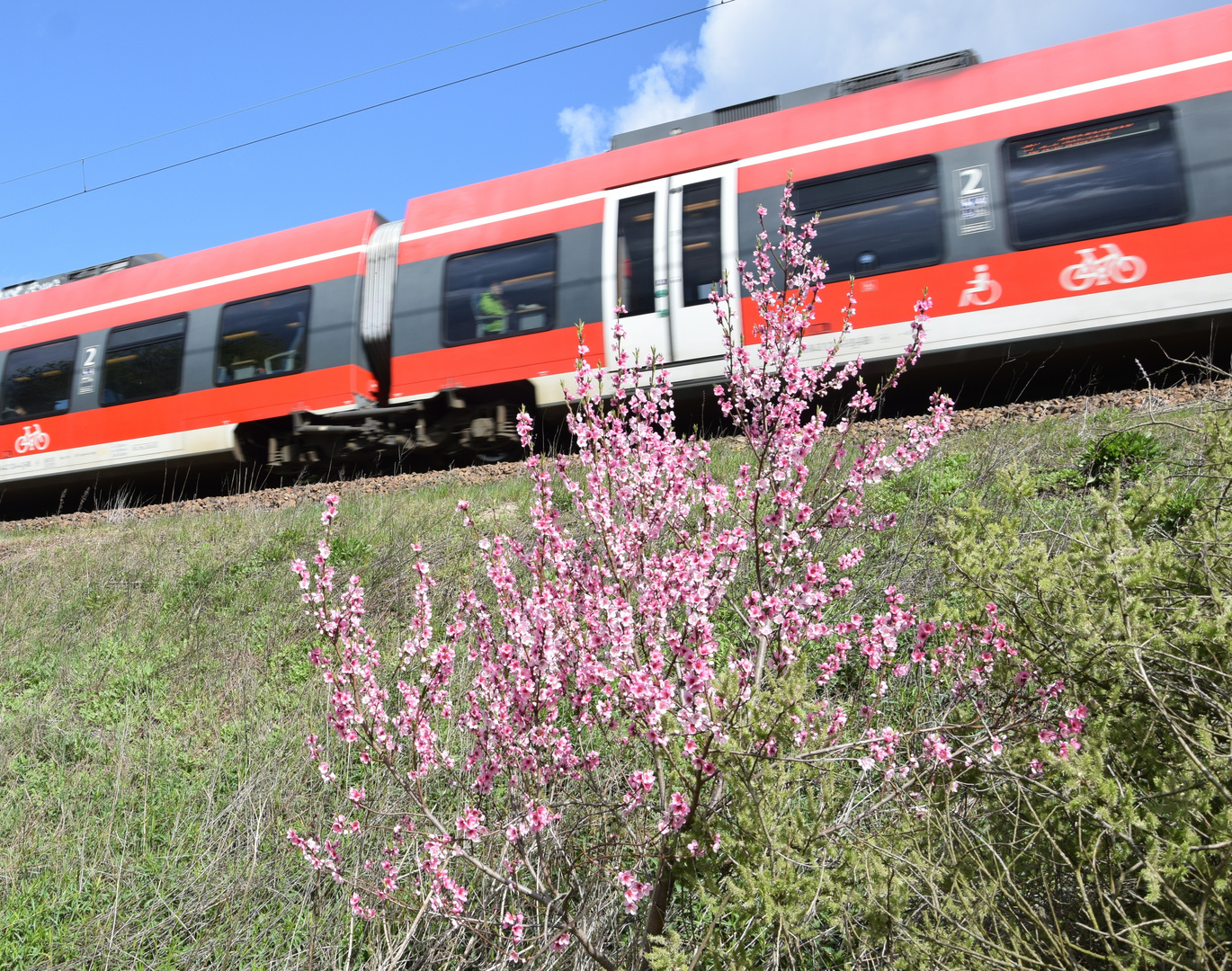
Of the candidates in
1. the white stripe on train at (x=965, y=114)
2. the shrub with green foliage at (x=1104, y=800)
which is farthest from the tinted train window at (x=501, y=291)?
the shrub with green foliage at (x=1104, y=800)

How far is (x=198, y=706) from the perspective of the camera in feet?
13.3

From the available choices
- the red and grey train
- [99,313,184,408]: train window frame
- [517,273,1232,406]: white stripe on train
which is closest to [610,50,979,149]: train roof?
the red and grey train

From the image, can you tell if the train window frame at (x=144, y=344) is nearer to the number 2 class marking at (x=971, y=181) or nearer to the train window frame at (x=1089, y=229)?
the number 2 class marking at (x=971, y=181)

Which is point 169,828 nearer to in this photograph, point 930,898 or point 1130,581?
point 930,898

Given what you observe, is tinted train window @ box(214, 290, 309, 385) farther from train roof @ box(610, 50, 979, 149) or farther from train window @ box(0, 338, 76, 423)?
train roof @ box(610, 50, 979, 149)

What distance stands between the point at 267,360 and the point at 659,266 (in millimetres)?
5127

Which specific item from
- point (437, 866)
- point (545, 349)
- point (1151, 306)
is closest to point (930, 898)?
point (437, 866)

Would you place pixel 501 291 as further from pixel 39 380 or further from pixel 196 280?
pixel 39 380

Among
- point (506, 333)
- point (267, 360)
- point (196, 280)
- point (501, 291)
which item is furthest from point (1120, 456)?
point (196, 280)

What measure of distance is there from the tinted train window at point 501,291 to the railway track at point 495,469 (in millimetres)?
1544

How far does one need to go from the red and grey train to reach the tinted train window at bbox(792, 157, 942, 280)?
Answer: 0.02 metres

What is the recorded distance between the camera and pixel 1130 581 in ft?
5.97

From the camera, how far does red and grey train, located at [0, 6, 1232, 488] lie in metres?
6.77

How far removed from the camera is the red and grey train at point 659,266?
6.77 m
